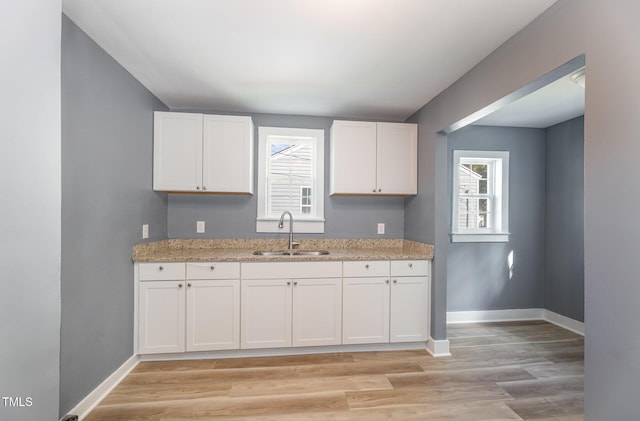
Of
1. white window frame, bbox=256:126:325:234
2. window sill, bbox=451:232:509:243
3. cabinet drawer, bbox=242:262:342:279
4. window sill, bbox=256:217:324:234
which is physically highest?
white window frame, bbox=256:126:325:234

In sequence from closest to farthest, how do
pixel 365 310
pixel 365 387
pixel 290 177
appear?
pixel 365 387 → pixel 365 310 → pixel 290 177

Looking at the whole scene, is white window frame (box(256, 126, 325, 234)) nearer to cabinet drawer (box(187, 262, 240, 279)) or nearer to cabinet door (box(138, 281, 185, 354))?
cabinet drawer (box(187, 262, 240, 279))

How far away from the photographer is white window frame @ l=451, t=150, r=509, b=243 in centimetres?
342

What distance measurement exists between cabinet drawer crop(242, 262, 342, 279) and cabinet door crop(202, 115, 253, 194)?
816 millimetres

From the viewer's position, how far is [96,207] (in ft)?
6.07

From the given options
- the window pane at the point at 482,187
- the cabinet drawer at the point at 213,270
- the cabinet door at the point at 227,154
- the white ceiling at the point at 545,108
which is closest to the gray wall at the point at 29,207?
the cabinet drawer at the point at 213,270

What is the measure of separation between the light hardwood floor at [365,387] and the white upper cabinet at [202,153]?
64.9 inches

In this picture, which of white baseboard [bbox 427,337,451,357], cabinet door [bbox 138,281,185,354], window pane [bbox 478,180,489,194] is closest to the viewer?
cabinet door [bbox 138,281,185,354]

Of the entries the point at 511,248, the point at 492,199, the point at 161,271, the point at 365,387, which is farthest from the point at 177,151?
the point at 511,248

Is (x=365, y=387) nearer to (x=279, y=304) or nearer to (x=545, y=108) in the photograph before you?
(x=279, y=304)

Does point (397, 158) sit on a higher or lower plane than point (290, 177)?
higher

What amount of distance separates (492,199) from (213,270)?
11.5ft

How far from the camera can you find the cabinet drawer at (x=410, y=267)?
104 inches

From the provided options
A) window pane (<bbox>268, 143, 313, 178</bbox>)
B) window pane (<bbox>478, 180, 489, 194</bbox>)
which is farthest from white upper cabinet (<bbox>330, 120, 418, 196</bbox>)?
window pane (<bbox>478, 180, 489, 194</bbox>)
